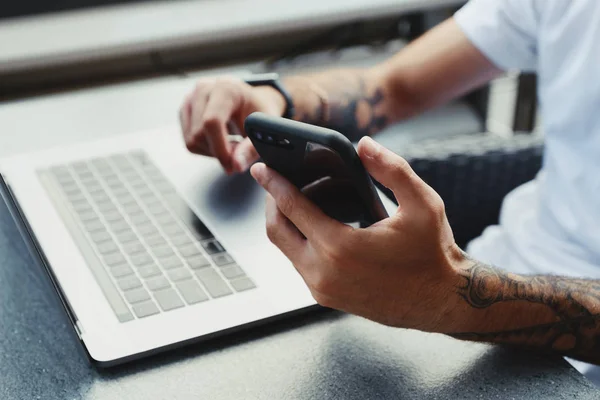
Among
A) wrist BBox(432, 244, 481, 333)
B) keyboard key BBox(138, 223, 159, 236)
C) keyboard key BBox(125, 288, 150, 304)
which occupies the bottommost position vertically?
keyboard key BBox(138, 223, 159, 236)

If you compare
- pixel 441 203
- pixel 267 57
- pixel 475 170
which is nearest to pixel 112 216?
pixel 441 203

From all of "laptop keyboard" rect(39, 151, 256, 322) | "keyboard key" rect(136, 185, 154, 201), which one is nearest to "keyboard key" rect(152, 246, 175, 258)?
"laptop keyboard" rect(39, 151, 256, 322)

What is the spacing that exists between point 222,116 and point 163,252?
0.61 ft

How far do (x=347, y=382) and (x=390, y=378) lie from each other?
0.03 meters

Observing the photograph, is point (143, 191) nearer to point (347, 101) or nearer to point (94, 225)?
point (94, 225)

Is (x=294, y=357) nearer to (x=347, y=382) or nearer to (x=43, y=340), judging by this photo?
(x=347, y=382)

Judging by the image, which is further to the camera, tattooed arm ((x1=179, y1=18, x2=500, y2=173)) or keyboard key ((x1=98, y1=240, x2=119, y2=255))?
tattooed arm ((x1=179, y1=18, x2=500, y2=173))

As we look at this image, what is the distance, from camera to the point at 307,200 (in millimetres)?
443

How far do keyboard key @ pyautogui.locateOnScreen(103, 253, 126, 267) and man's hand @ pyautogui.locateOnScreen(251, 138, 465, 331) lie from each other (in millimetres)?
153

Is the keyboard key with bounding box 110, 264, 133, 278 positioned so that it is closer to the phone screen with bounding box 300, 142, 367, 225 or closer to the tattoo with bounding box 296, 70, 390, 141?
the phone screen with bounding box 300, 142, 367, 225

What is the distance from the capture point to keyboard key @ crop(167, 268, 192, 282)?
53 centimetres

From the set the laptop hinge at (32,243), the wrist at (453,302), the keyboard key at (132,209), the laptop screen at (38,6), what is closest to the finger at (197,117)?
the keyboard key at (132,209)

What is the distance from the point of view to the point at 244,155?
663mm

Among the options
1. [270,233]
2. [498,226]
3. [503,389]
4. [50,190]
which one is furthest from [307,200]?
[498,226]
